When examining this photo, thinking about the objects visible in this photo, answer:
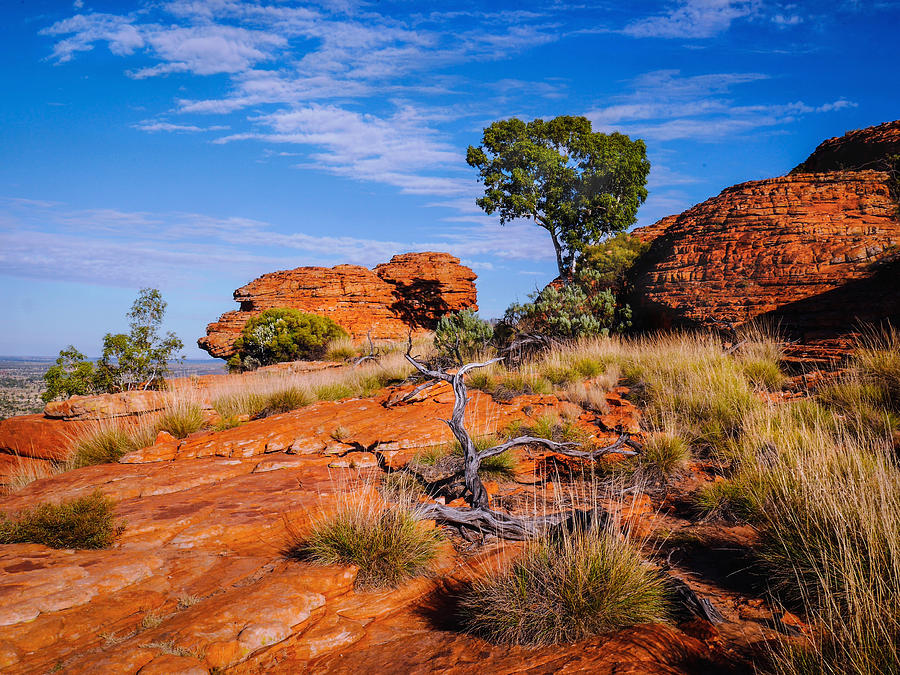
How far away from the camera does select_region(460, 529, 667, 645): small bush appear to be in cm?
319

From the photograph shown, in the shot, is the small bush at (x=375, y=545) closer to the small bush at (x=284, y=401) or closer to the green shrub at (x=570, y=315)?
the small bush at (x=284, y=401)

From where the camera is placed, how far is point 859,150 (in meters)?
16.9

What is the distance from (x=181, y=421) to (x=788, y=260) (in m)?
14.8

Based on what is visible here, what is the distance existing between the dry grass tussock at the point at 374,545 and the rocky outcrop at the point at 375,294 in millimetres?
20657

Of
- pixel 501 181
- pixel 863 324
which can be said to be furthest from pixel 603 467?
pixel 501 181

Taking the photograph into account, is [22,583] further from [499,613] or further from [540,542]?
[540,542]

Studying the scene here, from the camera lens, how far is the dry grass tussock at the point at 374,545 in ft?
13.7

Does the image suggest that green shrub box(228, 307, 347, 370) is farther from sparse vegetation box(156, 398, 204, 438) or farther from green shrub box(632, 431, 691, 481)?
green shrub box(632, 431, 691, 481)

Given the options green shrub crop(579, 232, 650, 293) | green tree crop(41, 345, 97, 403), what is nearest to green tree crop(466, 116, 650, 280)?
green shrub crop(579, 232, 650, 293)

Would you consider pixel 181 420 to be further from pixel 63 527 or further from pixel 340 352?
pixel 340 352

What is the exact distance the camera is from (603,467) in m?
6.70

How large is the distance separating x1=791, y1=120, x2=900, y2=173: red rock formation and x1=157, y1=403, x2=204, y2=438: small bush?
19.6 meters

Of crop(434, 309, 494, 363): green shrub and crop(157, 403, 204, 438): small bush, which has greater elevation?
crop(434, 309, 494, 363): green shrub

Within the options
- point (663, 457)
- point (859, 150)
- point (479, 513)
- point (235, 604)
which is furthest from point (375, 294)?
point (235, 604)
